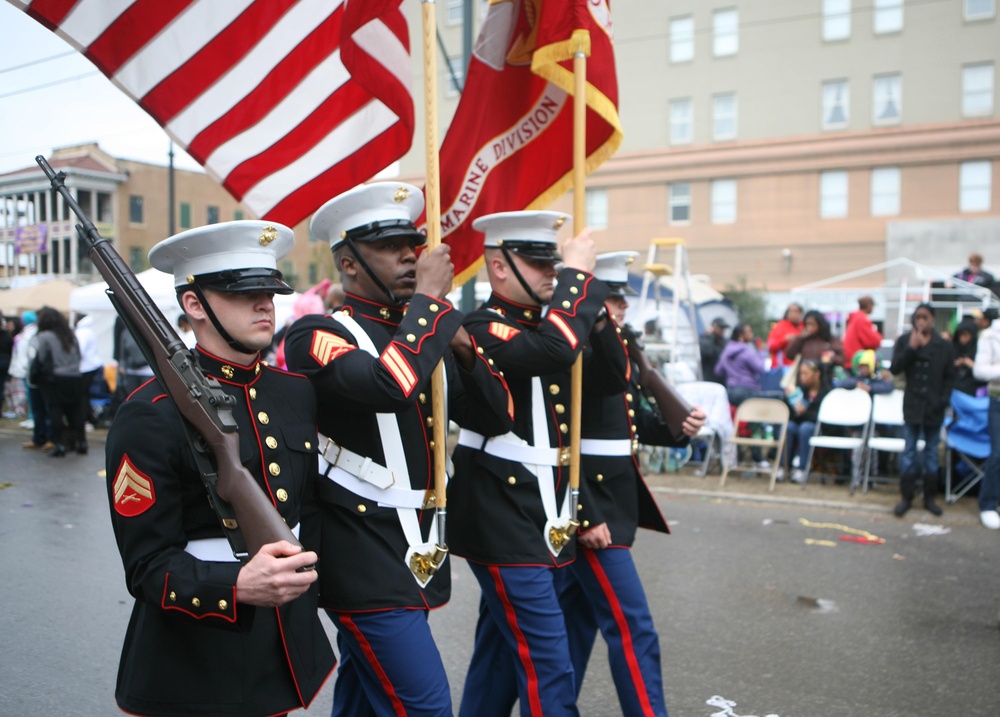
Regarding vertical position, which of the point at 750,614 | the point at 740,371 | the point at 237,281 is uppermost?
the point at 237,281

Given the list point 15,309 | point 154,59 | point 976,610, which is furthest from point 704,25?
point 154,59

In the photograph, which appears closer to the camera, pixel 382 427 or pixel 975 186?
pixel 382 427

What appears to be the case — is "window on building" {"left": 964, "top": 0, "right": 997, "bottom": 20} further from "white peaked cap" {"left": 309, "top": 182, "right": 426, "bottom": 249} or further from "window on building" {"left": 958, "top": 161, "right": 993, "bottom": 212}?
"white peaked cap" {"left": 309, "top": 182, "right": 426, "bottom": 249}

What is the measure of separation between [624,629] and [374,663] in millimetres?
1166

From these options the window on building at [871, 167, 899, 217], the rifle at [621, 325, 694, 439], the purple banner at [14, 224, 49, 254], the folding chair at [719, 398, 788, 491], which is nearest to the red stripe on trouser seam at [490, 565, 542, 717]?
the rifle at [621, 325, 694, 439]

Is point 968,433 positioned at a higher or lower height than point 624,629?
higher

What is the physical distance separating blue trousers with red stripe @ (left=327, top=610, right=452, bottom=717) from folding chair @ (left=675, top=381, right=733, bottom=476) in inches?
311

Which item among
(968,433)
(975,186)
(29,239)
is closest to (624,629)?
(29,239)

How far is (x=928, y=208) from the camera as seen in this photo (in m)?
29.5

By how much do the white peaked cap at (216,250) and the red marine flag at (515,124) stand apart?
184 cm

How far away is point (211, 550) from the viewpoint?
93.1 inches

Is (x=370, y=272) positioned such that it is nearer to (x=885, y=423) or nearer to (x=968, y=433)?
(x=968, y=433)

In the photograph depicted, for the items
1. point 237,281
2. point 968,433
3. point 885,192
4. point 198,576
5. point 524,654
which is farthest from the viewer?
point 885,192

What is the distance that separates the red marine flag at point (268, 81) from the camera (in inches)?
130
